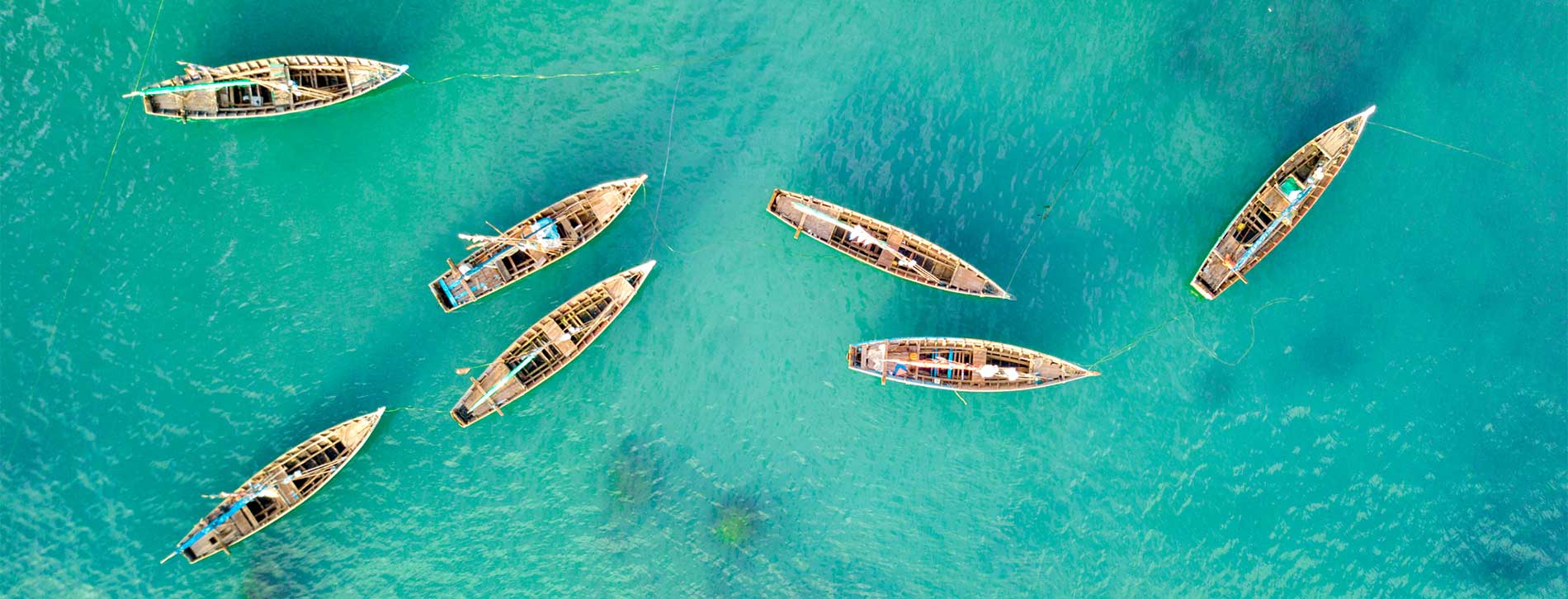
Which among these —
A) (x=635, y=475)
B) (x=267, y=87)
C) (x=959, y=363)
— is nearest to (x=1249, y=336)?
(x=959, y=363)

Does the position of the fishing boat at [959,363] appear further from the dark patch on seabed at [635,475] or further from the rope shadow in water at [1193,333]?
the dark patch on seabed at [635,475]

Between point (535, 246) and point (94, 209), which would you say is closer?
point (535, 246)

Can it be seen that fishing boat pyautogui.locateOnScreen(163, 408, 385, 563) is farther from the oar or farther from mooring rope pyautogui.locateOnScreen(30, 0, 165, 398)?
the oar

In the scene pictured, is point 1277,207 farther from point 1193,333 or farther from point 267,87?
point 267,87

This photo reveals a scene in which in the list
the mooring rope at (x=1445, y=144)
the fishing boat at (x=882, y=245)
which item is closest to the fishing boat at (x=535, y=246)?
the fishing boat at (x=882, y=245)

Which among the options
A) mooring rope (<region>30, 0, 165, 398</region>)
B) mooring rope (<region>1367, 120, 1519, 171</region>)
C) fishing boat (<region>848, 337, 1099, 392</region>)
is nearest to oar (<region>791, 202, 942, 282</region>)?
fishing boat (<region>848, 337, 1099, 392</region>)

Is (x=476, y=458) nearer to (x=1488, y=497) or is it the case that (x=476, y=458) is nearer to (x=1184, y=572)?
(x=1184, y=572)
